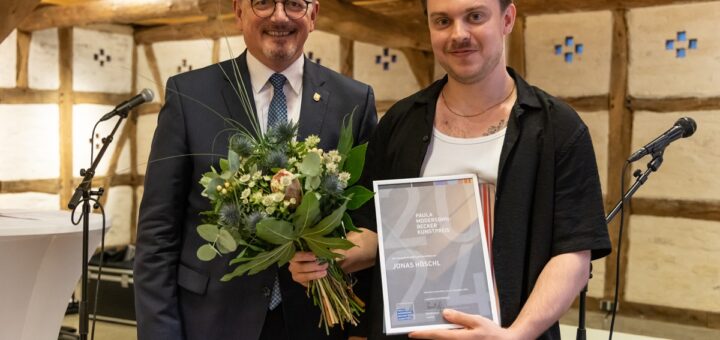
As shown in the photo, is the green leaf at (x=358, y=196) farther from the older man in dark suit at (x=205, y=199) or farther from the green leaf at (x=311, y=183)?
the older man in dark suit at (x=205, y=199)

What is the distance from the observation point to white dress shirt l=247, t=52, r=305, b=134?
7.23 feet

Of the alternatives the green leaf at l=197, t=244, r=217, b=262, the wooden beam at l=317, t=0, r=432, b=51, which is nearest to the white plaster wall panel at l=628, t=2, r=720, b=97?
the wooden beam at l=317, t=0, r=432, b=51

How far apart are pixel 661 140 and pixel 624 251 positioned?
3915 mm

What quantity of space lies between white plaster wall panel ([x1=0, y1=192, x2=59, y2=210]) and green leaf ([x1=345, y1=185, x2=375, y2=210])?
275 inches

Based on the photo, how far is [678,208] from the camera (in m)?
6.48

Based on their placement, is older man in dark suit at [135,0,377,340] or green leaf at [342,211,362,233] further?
older man in dark suit at [135,0,377,340]

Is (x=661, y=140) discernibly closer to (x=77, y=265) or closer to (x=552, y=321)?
(x=552, y=321)

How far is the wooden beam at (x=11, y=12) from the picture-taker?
177 inches

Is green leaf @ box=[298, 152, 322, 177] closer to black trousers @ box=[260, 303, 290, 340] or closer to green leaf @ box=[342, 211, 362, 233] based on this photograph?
green leaf @ box=[342, 211, 362, 233]

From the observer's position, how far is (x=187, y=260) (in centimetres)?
217

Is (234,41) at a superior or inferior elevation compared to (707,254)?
superior

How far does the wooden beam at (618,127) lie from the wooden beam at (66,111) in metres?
5.74

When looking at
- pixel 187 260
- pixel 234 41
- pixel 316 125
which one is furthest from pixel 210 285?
pixel 234 41

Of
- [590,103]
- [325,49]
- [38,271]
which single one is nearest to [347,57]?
[325,49]
